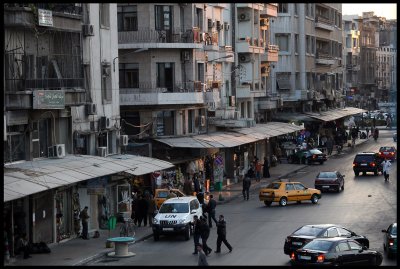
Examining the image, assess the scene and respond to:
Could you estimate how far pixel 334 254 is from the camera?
92.0 feet

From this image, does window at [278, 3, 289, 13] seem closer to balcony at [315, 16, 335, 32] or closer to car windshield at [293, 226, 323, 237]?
balcony at [315, 16, 335, 32]

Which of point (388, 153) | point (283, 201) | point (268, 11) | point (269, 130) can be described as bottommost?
point (388, 153)

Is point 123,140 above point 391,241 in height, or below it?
above

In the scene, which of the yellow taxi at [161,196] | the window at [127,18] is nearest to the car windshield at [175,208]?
the yellow taxi at [161,196]

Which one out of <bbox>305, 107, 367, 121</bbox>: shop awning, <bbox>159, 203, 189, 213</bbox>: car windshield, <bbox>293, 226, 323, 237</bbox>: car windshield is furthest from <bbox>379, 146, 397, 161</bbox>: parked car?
<bbox>293, 226, 323, 237</bbox>: car windshield

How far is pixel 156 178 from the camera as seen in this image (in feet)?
162

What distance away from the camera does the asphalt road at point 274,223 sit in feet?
105

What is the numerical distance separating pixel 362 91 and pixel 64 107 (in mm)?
154069

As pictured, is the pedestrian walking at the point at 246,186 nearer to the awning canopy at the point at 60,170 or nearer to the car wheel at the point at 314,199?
the car wheel at the point at 314,199

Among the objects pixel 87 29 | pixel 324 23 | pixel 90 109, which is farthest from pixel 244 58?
pixel 87 29

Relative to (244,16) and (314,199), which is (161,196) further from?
(244,16)

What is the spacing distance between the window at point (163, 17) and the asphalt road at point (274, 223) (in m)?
10.4

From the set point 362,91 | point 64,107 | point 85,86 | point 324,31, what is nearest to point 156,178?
point 85,86

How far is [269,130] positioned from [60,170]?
117ft
